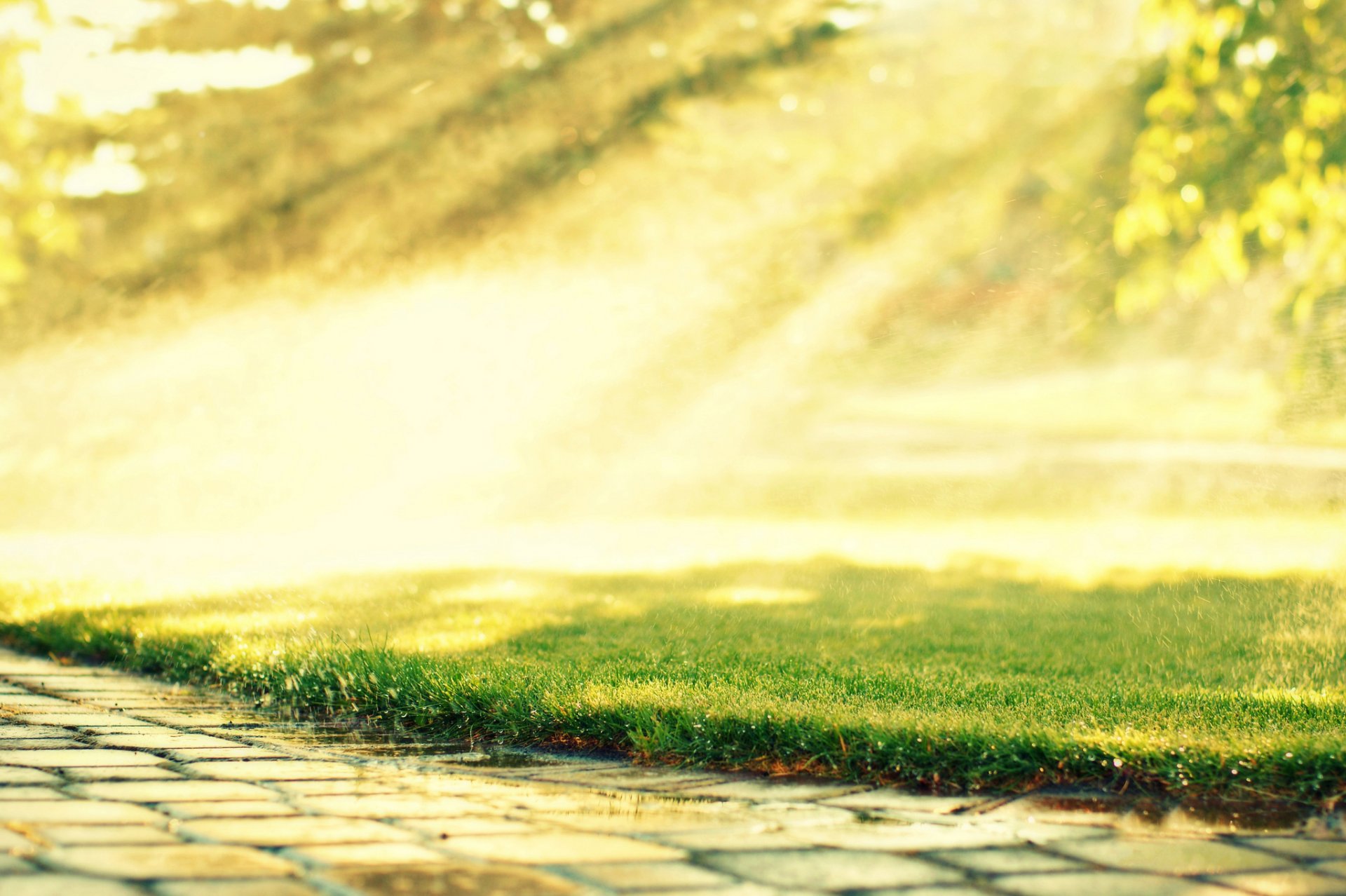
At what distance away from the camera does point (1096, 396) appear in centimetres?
2434

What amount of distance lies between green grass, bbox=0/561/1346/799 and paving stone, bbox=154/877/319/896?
1.00 meters

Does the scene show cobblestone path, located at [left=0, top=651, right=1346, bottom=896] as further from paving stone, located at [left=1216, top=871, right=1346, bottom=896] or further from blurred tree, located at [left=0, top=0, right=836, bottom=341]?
blurred tree, located at [left=0, top=0, right=836, bottom=341]

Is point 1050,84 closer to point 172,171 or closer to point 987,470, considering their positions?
point 987,470

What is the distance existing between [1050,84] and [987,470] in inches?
174

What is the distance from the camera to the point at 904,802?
7.78 feet

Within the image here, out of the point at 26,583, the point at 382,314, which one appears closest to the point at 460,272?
the point at 382,314

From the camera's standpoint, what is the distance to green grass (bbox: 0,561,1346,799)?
8.34 feet

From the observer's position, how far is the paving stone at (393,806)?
223 cm

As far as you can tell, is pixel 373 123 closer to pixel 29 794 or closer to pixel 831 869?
pixel 29 794

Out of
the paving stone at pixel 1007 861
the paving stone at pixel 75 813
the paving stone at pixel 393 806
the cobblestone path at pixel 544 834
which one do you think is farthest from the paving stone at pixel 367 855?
the paving stone at pixel 1007 861

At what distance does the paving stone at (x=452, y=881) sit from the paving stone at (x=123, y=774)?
0.72 metres

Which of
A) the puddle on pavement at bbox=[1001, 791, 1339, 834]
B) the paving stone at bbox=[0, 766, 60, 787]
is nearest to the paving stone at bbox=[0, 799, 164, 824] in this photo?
the paving stone at bbox=[0, 766, 60, 787]

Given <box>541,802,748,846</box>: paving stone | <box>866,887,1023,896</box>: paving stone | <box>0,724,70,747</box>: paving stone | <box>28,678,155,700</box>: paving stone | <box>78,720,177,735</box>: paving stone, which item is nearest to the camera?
<box>866,887,1023,896</box>: paving stone

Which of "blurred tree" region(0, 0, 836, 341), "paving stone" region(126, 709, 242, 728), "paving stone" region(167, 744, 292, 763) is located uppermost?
"blurred tree" region(0, 0, 836, 341)
